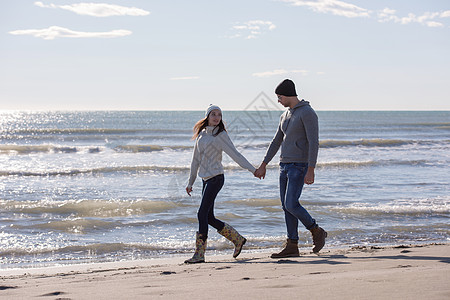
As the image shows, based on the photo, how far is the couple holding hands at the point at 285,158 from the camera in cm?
525

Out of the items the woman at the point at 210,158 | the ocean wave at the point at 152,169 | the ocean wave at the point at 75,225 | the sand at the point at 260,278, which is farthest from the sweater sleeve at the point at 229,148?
the ocean wave at the point at 152,169

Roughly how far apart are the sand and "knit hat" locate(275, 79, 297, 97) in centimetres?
174

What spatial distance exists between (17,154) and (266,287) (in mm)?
25501

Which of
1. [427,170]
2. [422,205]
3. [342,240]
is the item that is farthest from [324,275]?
[427,170]

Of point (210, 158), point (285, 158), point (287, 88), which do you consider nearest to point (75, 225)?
point (210, 158)

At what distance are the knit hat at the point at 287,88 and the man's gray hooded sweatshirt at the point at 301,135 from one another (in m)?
0.14

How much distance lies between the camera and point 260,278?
162 inches

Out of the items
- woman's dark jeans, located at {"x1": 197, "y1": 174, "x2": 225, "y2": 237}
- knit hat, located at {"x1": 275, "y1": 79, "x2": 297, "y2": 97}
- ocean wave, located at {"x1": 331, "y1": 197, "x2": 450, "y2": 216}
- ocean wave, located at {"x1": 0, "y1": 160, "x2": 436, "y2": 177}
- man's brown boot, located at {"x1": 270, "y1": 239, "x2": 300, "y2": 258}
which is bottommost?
ocean wave, located at {"x1": 0, "y1": 160, "x2": 436, "y2": 177}

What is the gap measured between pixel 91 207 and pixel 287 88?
5851 millimetres

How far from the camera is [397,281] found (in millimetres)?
3553

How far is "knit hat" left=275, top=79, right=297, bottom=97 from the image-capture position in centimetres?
534

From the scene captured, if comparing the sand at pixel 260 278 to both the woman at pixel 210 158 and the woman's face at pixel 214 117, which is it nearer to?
the woman at pixel 210 158

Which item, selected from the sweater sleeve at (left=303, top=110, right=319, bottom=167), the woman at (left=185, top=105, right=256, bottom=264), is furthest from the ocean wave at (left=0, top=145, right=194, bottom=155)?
the sweater sleeve at (left=303, top=110, right=319, bottom=167)

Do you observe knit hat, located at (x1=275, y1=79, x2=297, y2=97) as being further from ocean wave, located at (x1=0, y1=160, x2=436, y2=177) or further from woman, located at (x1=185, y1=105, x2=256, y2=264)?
ocean wave, located at (x1=0, y1=160, x2=436, y2=177)
